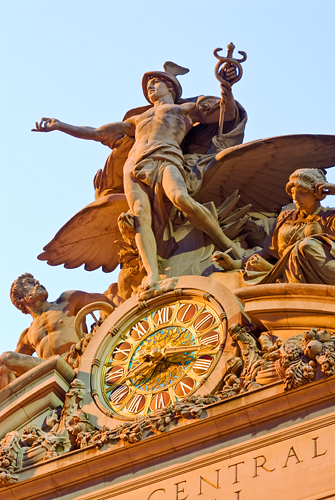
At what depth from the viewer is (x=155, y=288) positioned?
19188 mm

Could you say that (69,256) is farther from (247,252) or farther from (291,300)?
(291,300)

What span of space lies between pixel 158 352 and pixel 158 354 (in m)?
0.03

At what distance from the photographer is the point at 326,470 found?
1542 cm

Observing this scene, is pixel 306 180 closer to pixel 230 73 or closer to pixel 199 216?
pixel 199 216

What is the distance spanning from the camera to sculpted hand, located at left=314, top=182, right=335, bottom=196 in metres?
18.3

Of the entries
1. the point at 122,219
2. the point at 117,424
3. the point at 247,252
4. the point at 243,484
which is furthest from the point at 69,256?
the point at 243,484

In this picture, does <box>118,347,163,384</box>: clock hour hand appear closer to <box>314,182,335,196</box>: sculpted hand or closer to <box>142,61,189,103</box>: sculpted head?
<box>314,182,335,196</box>: sculpted hand

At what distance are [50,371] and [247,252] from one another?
11.1ft

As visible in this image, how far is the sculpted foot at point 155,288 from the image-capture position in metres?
19.1

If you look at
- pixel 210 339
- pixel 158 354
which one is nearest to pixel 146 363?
pixel 158 354

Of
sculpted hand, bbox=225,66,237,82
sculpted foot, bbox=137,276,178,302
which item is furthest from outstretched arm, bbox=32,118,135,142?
sculpted foot, bbox=137,276,178,302

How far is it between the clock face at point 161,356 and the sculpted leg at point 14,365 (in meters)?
1.55

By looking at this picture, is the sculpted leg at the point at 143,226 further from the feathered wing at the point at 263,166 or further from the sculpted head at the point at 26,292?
the sculpted head at the point at 26,292

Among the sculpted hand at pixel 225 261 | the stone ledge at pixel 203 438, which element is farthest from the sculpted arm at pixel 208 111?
the stone ledge at pixel 203 438
